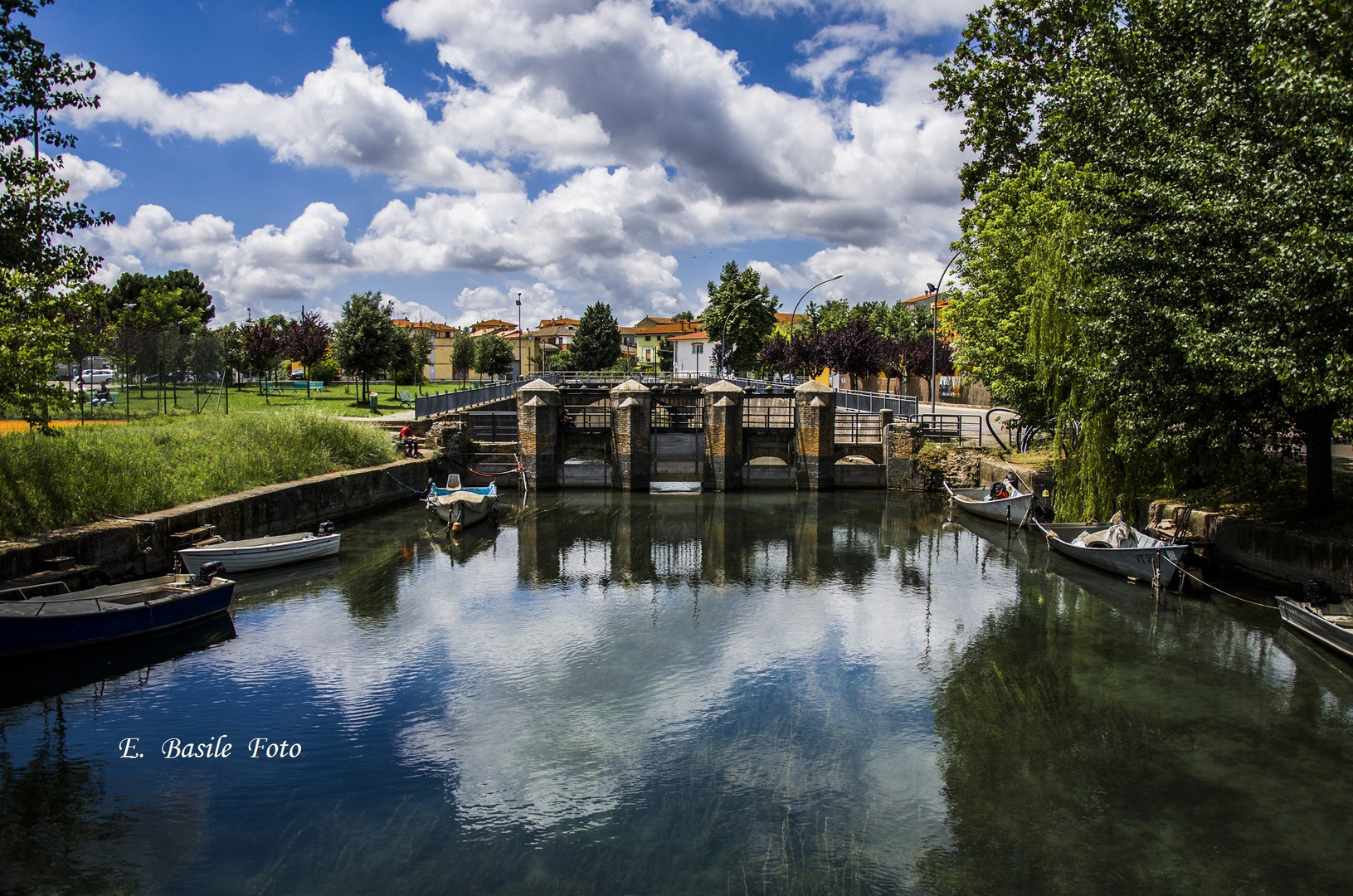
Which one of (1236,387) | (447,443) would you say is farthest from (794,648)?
(447,443)

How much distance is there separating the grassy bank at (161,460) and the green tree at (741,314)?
4062 centimetres

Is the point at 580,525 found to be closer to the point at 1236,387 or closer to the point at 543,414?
the point at 543,414

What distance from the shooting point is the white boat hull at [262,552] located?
15883 mm

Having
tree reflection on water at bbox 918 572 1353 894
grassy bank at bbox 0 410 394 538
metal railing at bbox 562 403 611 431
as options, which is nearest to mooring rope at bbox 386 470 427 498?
grassy bank at bbox 0 410 394 538

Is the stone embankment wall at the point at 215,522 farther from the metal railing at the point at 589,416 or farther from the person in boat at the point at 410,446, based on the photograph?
the metal railing at the point at 589,416

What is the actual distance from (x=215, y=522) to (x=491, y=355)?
189ft

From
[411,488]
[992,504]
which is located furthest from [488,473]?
[992,504]

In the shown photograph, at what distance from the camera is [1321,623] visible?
12.4 m

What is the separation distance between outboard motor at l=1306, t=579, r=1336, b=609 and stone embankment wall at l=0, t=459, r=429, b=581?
20.1 m

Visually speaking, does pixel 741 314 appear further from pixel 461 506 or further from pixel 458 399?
pixel 461 506

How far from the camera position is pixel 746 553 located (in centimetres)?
2072

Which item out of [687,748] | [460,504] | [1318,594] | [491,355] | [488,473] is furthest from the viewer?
[491,355]

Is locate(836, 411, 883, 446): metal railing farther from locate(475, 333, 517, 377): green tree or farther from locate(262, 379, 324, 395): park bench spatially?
locate(475, 333, 517, 377): green tree

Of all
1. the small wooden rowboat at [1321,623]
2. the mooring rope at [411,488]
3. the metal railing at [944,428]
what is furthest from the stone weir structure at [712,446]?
the small wooden rowboat at [1321,623]
